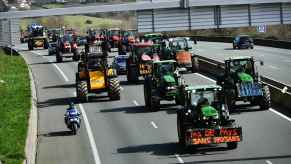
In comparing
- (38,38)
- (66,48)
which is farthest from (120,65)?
(38,38)

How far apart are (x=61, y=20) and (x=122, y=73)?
123923mm

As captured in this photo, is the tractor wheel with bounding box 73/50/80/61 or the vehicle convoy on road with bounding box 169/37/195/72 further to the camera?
the tractor wheel with bounding box 73/50/80/61

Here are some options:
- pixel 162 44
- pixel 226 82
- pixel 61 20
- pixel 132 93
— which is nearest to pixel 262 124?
pixel 226 82

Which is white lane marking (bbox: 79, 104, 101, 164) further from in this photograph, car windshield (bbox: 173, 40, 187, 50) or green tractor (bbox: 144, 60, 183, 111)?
car windshield (bbox: 173, 40, 187, 50)

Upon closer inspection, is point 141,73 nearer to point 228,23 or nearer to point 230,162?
point 230,162

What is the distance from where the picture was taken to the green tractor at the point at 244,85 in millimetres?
35938

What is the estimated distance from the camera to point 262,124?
33062 mm

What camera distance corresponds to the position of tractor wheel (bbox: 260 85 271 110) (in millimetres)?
35812

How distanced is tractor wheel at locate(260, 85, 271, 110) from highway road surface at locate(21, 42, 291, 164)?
321 millimetres

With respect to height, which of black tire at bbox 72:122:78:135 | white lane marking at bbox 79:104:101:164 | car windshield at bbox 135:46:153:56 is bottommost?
white lane marking at bbox 79:104:101:164

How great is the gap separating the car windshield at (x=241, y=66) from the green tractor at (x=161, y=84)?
8.44 feet

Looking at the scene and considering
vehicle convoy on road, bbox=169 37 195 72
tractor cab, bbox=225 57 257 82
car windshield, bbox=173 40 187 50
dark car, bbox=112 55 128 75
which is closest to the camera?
tractor cab, bbox=225 57 257 82

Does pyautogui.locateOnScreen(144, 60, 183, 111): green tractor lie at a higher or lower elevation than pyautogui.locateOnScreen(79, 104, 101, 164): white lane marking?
higher

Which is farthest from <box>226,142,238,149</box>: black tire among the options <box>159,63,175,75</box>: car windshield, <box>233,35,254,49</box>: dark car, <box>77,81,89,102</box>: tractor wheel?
<box>233,35,254,49</box>: dark car
